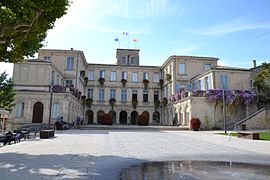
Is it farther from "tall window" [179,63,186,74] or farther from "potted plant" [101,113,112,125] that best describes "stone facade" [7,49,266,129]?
"potted plant" [101,113,112,125]

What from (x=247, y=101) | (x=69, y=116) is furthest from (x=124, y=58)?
(x=247, y=101)

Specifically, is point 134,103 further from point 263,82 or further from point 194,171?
point 194,171

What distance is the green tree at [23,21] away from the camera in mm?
8883

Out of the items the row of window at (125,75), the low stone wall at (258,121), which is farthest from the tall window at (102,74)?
the low stone wall at (258,121)

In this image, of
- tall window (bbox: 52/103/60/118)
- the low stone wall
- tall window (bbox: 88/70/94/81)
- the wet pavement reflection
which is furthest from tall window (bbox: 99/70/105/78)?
the wet pavement reflection

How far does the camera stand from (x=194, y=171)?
6707 mm

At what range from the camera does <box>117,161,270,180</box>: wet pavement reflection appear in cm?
602

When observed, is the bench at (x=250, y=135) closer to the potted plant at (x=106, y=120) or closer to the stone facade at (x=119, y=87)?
the stone facade at (x=119, y=87)

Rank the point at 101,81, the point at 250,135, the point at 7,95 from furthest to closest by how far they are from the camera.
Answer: the point at 101,81, the point at 7,95, the point at 250,135

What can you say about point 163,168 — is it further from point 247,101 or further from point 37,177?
point 247,101

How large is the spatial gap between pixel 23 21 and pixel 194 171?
856cm

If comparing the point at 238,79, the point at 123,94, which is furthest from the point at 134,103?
the point at 238,79

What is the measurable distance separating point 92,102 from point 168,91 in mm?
14477

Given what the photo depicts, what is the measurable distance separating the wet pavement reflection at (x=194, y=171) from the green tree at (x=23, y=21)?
6855 millimetres
